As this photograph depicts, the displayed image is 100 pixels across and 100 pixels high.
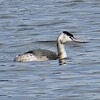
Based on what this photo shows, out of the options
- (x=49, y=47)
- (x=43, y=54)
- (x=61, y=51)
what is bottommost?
(x=49, y=47)

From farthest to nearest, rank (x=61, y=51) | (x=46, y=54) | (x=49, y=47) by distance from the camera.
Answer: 1. (x=49, y=47)
2. (x=61, y=51)
3. (x=46, y=54)

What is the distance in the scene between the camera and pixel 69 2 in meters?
31.2

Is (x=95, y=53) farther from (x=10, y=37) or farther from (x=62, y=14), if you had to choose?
(x=62, y=14)

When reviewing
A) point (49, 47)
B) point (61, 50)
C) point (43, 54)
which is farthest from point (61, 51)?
point (49, 47)

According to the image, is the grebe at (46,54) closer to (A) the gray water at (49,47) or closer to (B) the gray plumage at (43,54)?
(B) the gray plumage at (43,54)

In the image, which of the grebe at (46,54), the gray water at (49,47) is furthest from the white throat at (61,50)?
the gray water at (49,47)

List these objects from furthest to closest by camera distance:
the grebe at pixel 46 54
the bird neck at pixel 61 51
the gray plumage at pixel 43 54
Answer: the bird neck at pixel 61 51
the gray plumage at pixel 43 54
the grebe at pixel 46 54

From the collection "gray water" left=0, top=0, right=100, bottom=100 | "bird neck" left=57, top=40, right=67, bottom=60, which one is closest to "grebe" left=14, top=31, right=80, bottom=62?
"bird neck" left=57, top=40, right=67, bottom=60

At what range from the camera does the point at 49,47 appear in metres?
22.7

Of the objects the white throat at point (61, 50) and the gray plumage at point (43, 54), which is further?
the white throat at point (61, 50)

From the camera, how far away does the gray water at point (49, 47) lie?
1609 cm

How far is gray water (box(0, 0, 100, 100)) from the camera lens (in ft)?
52.8

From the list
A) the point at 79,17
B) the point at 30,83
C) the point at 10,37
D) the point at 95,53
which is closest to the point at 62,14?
the point at 79,17

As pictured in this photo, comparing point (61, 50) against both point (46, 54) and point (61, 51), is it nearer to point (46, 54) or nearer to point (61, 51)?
point (61, 51)
